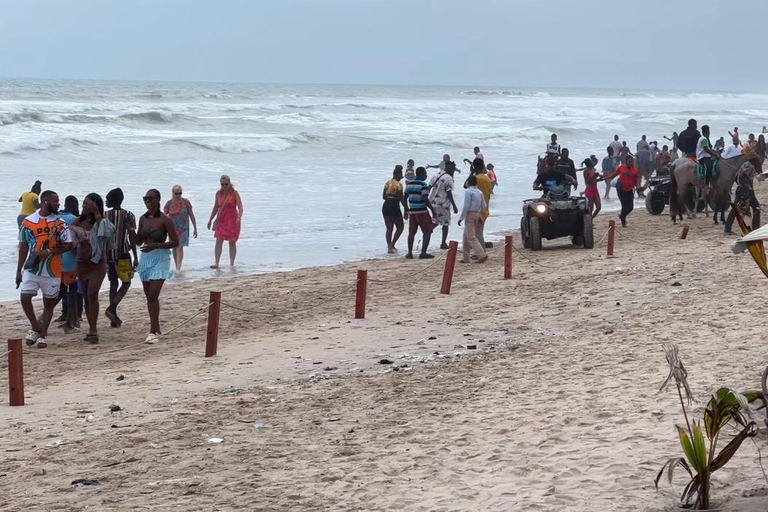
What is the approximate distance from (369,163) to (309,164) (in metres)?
2.23

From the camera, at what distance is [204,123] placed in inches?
2309

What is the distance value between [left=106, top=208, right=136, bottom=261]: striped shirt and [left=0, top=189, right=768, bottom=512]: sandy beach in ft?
3.10

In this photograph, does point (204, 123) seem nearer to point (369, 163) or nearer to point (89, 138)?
point (89, 138)

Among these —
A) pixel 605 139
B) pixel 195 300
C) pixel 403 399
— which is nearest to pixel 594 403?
pixel 403 399

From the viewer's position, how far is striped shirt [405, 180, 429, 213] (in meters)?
16.0

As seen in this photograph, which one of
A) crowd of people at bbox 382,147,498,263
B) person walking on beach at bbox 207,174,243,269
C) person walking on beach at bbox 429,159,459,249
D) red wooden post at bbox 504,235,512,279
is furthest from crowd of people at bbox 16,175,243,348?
person walking on beach at bbox 429,159,459,249

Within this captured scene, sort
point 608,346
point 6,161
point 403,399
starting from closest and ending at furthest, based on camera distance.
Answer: point 403,399
point 608,346
point 6,161

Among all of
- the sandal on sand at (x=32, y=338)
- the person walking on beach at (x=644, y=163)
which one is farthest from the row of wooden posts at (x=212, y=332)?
the person walking on beach at (x=644, y=163)

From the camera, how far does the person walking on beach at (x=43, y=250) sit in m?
10.3

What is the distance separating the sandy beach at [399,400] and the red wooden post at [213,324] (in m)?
0.16

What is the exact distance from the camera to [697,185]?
19.2 metres

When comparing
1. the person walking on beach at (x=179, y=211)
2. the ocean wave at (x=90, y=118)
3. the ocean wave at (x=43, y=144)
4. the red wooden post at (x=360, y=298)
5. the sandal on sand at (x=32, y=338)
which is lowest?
the ocean wave at (x=43, y=144)

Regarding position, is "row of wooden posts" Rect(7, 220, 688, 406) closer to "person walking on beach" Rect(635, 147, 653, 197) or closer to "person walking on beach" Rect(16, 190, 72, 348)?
"person walking on beach" Rect(16, 190, 72, 348)

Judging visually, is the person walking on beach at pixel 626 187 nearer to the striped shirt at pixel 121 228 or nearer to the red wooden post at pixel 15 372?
the striped shirt at pixel 121 228
